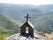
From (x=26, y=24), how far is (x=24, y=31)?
4.01ft

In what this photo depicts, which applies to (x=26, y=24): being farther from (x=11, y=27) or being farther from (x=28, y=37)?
(x=11, y=27)

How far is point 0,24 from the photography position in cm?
18662

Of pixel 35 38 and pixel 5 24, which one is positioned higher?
pixel 35 38

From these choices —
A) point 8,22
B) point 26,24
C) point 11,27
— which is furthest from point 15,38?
point 8,22

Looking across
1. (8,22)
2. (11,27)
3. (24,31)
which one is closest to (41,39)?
(24,31)

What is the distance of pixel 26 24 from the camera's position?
25547 mm

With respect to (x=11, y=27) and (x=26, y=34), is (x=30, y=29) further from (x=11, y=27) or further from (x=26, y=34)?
(x=11, y=27)

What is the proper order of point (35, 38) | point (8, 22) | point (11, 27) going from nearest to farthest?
point (35, 38) → point (11, 27) → point (8, 22)

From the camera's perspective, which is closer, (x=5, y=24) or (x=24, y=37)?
(x=24, y=37)

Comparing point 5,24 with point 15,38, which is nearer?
point 15,38

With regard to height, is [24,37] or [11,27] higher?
[24,37]

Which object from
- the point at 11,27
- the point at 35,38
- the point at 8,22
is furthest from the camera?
the point at 8,22

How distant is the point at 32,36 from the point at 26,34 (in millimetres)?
1079

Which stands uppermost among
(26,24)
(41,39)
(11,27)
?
(26,24)
